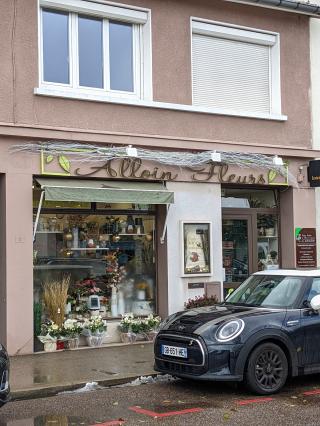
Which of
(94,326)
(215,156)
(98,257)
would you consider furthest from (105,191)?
(215,156)

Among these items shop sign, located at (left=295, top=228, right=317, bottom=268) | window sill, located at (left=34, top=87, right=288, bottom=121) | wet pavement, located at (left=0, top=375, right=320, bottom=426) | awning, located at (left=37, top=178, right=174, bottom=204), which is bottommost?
wet pavement, located at (left=0, top=375, right=320, bottom=426)

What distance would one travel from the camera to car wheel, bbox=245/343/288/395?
796 centimetres

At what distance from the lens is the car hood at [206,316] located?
27.1 feet

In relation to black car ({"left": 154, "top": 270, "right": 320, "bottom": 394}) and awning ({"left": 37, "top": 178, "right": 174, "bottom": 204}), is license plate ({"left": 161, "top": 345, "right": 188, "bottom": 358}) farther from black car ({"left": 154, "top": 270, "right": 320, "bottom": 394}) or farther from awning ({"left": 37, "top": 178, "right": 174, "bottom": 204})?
awning ({"left": 37, "top": 178, "right": 174, "bottom": 204})

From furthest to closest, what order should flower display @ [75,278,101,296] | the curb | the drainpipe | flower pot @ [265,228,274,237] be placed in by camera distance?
flower pot @ [265,228,274,237] → the drainpipe → flower display @ [75,278,101,296] → the curb

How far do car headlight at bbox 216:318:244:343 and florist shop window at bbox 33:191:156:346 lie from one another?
454 centimetres

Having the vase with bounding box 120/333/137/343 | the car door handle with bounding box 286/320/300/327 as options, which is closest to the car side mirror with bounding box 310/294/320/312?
the car door handle with bounding box 286/320/300/327

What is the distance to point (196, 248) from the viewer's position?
12984 mm

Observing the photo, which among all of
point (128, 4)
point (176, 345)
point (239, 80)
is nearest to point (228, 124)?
point (239, 80)

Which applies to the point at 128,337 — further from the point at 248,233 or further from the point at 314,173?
the point at 314,173

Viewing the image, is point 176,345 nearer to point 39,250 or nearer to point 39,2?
point 39,250

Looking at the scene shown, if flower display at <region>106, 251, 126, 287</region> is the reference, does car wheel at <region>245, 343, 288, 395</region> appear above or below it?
below

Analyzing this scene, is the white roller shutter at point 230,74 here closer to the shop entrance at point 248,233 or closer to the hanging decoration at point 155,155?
the hanging decoration at point 155,155

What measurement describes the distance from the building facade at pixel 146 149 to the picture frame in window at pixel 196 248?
1.2 inches
